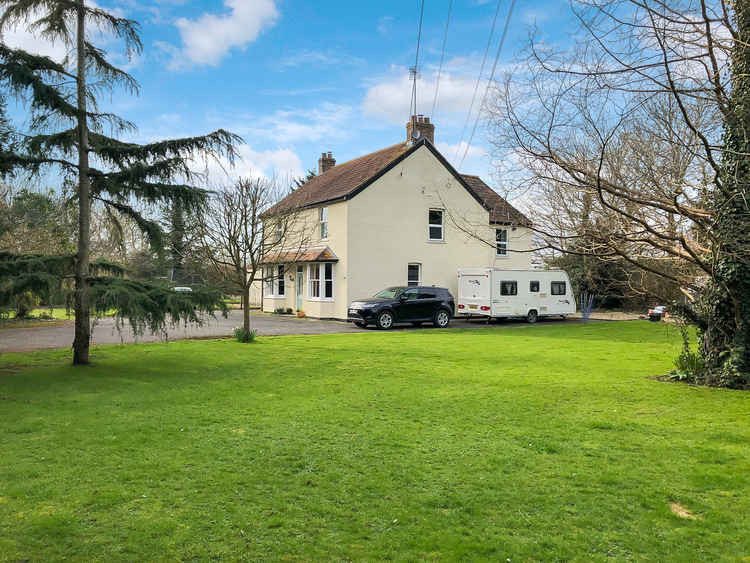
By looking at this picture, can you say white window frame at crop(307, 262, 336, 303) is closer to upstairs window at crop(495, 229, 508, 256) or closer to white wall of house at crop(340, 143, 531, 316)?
white wall of house at crop(340, 143, 531, 316)

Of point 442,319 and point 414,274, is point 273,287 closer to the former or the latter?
point 414,274

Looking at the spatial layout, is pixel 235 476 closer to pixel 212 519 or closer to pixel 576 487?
pixel 212 519

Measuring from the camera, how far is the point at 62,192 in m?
11.2

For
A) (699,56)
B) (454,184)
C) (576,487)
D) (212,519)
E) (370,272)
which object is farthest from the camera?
(454,184)

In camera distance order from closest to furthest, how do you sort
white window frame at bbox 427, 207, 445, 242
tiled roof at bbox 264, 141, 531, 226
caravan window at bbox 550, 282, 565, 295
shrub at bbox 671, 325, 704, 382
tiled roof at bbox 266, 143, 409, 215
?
shrub at bbox 671, 325, 704, 382
tiled roof at bbox 264, 141, 531, 226
caravan window at bbox 550, 282, 565, 295
tiled roof at bbox 266, 143, 409, 215
white window frame at bbox 427, 207, 445, 242

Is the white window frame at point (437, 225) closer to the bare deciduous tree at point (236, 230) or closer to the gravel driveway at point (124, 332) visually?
the gravel driveway at point (124, 332)

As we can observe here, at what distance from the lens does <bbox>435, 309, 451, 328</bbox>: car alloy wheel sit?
911 inches

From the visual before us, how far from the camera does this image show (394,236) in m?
27.0

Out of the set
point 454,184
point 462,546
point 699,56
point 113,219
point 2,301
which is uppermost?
point 454,184

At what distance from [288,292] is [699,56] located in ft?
84.3

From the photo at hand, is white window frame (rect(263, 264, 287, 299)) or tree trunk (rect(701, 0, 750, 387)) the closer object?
tree trunk (rect(701, 0, 750, 387))

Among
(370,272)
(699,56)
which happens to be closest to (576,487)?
(699,56)

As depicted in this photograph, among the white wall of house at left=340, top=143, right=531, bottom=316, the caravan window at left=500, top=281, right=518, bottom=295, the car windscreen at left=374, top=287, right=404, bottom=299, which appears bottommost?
the car windscreen at left=374, top=287, right=404, bottom=299

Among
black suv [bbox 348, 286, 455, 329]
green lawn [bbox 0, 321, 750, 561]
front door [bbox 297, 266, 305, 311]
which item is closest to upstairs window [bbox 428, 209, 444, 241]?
black suv [bbox 348, 286, 455, 329]
